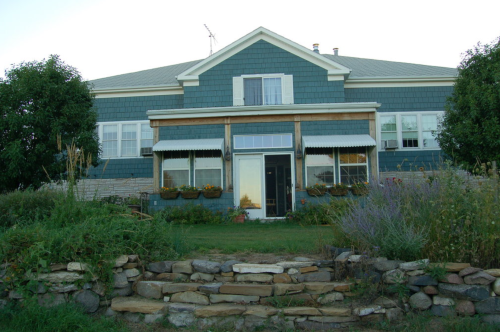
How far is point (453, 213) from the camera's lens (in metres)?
4.34

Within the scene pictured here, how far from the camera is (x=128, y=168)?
14.6m

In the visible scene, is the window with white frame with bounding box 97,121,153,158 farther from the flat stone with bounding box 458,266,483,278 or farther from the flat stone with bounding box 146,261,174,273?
the flat stone with bounding box 458,266,483,278

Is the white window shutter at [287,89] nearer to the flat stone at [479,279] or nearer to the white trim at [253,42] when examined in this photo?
the white trim at [253,42]

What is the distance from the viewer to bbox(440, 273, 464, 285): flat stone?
3923 millimetres

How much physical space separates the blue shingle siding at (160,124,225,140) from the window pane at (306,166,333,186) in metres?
2.70

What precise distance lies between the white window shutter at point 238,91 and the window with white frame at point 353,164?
4.16 meters

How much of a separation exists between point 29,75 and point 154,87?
5.77m

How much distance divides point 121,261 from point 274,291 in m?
1.71

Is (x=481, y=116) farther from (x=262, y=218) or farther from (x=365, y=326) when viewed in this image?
(x=365, y=326)

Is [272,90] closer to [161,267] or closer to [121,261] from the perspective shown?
[161,267]

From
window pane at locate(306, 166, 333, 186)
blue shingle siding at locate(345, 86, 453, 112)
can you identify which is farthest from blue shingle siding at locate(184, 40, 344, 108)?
A: window pane at locate(306, 166, 333, 186)

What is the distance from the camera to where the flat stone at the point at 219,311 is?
13.1 ft

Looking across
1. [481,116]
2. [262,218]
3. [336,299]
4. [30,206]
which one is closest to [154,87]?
[262,218]

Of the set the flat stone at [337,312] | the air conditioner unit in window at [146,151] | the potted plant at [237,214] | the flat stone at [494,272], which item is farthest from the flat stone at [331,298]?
the air conditioner unit in window at [146,151]
